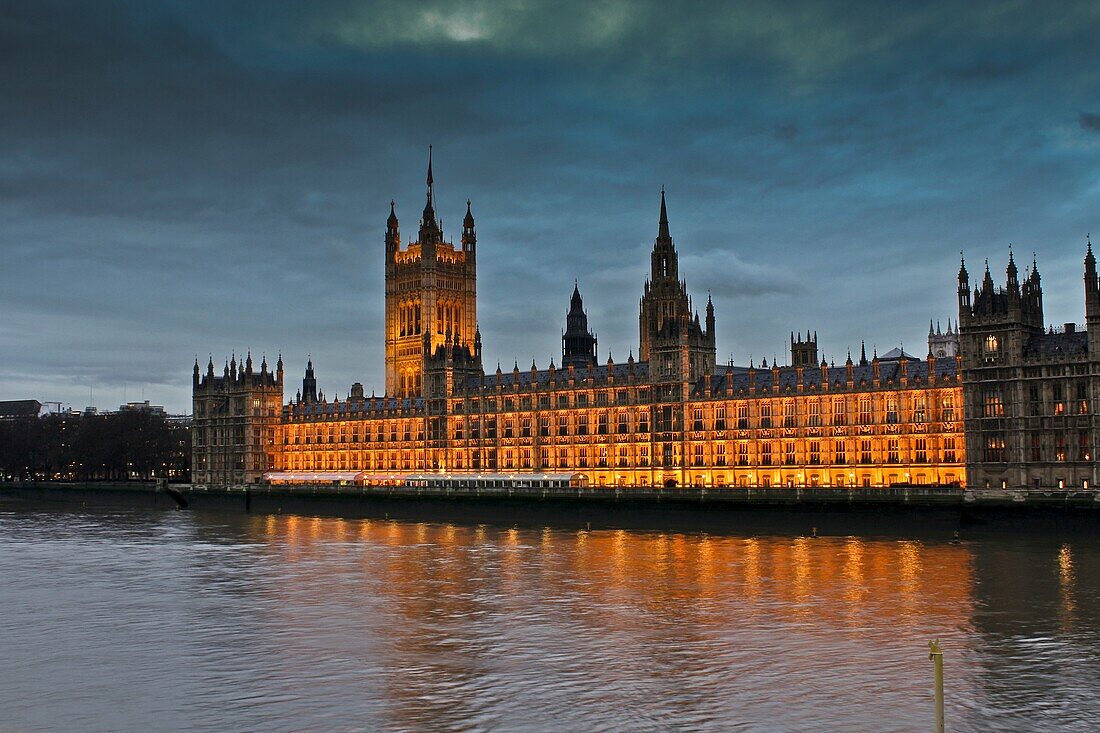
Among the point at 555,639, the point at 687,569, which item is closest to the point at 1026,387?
the point at 687,569

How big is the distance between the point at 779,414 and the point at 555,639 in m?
100

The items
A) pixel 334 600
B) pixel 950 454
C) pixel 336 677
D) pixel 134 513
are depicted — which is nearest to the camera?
pixel 336 677

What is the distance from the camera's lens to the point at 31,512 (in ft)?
541

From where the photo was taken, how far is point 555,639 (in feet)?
165

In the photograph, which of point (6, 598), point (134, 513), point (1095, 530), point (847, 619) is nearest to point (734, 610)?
point (847, 619)

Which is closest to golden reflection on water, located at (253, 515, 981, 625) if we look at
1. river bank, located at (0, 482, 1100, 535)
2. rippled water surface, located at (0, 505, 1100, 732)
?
rippled water surface, located at (0, 505, 1100, 732)

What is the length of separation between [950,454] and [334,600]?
87559 mm

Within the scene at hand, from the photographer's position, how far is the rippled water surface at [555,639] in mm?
37469

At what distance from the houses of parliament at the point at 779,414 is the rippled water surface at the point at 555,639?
25.5 meters

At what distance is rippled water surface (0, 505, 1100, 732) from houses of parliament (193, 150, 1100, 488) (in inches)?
1003

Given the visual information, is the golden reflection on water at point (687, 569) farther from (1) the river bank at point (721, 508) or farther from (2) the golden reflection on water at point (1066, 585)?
(1) the river bank at point (721, 508)

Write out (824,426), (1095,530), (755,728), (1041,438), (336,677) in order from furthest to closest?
(824,426) < (1041,438) < (1095,530) < (336,677) < (755,728)

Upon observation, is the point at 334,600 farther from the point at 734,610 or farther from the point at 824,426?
the point at 824,426

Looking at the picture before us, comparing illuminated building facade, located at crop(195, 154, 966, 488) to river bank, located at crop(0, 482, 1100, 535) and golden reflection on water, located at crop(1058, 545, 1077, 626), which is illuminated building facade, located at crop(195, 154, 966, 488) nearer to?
river bank, located at crop(0, 482, 1100, 535)
